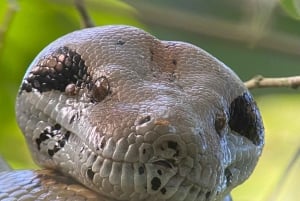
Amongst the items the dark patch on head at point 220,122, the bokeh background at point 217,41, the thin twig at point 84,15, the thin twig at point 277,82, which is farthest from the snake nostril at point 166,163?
the bokeh background at point 217,41

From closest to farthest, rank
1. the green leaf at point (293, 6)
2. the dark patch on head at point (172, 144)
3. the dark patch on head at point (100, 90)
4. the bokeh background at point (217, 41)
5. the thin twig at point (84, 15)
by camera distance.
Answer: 1. the dark patch on head at point (172, 144)
2. the dark patch on head at point (100, 90)
3. the green leaf at point (293, 6)
4. the thin twig at point (84, 15)
5. the bokeh background at point (217, 41)

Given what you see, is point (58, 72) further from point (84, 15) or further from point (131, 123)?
point (84, 15)

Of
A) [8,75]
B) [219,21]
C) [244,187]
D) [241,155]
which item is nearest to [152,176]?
[241,155]

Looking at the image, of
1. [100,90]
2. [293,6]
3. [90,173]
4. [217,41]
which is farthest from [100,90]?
[217,41]

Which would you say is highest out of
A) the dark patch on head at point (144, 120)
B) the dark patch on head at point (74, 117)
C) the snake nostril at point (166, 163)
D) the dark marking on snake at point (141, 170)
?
the dark patch on head at point (144, 120)

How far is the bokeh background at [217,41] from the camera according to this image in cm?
178

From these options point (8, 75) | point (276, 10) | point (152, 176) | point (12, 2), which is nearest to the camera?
point (152, 176)

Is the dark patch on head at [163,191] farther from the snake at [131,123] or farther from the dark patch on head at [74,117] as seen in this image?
the dark patch on head at [74,117]

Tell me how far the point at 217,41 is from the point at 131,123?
48.1 inches

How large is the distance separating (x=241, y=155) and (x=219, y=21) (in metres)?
1.10

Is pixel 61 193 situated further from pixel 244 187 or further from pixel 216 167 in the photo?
pixel 244 187

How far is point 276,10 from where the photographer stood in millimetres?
2176

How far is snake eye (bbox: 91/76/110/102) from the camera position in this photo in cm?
107

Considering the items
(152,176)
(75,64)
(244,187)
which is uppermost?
(75,64)
